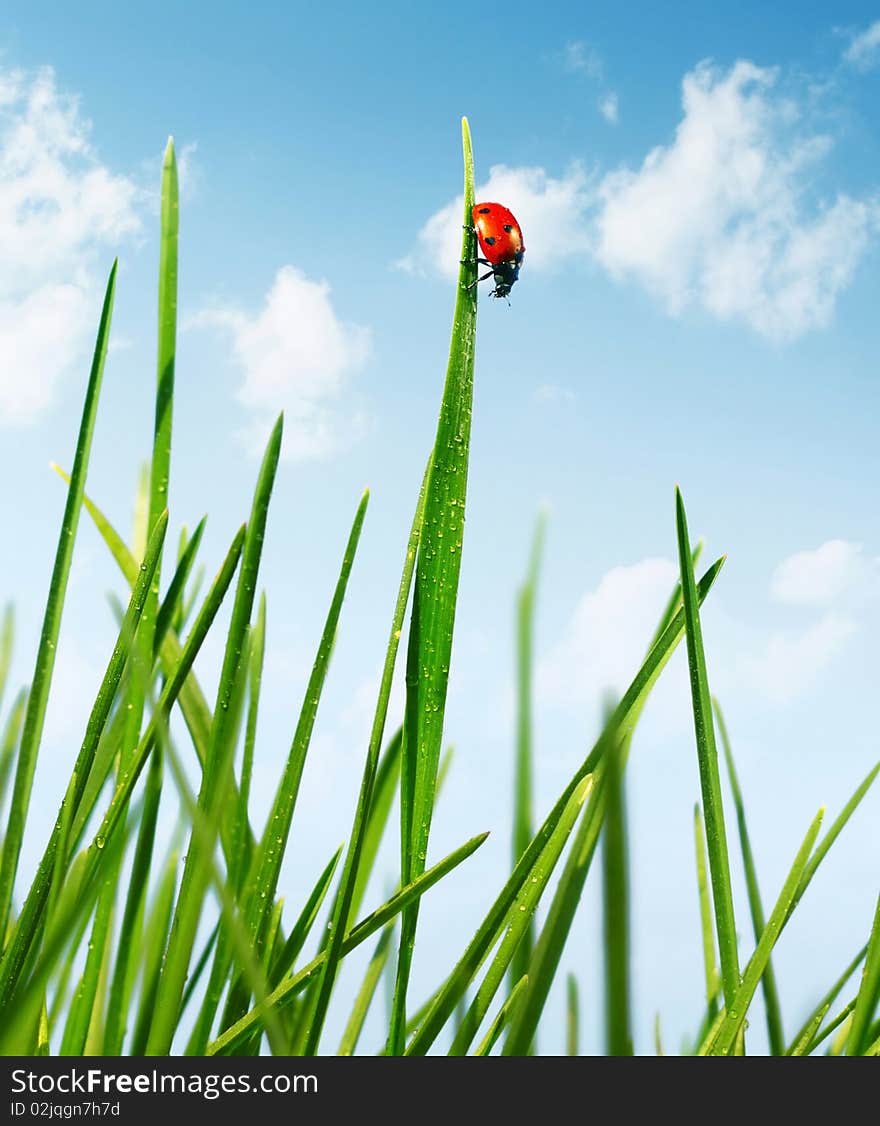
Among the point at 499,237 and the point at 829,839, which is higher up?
the point at 499,237

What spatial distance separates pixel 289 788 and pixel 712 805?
0.53 ft

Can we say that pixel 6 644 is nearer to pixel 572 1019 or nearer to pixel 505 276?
pixel 572 1019

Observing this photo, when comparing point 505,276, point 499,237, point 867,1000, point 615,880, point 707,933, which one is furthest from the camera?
point 505,276

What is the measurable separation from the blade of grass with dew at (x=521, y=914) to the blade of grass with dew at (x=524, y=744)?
3 cm

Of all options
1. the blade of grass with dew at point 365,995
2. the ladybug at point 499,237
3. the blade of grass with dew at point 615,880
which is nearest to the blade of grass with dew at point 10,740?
the blade of grass with dew at point 365,995

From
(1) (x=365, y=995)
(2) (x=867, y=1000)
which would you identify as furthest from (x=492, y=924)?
(1) (x=365, y=995)

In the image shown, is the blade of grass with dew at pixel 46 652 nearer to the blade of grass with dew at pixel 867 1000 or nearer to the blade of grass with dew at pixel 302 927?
the blade of grass with dew at pixel 302 927

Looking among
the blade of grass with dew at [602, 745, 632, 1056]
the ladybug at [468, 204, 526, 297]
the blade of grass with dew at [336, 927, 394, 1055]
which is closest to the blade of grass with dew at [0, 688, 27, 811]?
the blade of grass with dew at [336, 927, 394, 1055]

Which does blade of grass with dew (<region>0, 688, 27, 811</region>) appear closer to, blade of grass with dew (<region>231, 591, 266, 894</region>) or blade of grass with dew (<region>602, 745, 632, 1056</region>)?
blade of grass with dew (<region>231, 591, 266, 894</region>)

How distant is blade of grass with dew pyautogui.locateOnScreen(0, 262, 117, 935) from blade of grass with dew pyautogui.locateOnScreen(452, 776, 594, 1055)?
187mm

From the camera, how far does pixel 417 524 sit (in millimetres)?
355

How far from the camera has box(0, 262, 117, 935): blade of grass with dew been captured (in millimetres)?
375

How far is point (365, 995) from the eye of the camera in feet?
1.66
